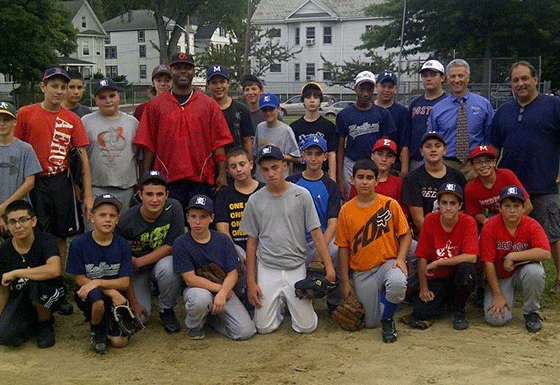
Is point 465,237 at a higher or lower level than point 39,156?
lower

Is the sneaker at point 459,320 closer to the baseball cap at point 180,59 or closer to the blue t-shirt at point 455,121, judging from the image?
the blue t-shirt at point 455,121

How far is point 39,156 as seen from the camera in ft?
18.5

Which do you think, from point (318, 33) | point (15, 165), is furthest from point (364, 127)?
point (318, 33)

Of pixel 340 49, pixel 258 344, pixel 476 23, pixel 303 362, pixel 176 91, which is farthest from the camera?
pixel 340 49

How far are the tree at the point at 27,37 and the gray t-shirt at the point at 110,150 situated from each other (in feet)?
111

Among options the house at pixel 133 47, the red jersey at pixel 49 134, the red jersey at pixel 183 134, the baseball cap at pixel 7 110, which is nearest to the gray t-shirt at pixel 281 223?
the red jersey at pixel 183 134

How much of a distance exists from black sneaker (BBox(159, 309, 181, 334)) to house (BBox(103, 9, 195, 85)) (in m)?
62.3

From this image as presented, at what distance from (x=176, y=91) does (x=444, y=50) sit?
28.1m

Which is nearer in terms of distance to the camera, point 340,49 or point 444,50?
point 444,50

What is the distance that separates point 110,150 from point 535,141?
3928mm

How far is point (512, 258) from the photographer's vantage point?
17.5ft

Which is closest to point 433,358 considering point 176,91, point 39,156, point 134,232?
point 134,232

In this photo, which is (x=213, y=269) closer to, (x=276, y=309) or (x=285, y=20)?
(x=276, y=309)

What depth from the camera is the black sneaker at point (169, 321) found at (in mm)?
5406
